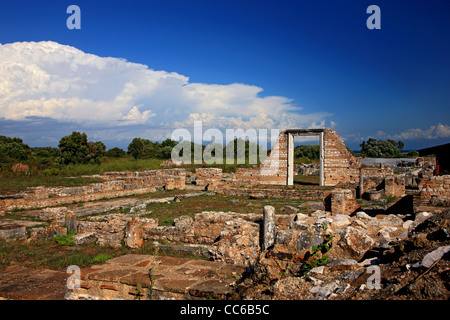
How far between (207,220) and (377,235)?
13.2 ft

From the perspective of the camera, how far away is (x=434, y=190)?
366 inches

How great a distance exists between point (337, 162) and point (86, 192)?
1640cm

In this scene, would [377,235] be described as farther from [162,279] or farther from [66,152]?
[66,152]

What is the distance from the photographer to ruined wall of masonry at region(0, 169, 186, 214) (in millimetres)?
13969

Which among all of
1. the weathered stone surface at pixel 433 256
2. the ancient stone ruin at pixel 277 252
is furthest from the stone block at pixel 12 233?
the weathered stone surface at pixel 433 256

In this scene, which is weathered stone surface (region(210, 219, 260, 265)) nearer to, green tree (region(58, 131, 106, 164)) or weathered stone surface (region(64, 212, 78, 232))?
weathered stone surface (region(64, 212, 78, 232))

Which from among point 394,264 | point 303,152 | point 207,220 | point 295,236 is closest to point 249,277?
point 295,236

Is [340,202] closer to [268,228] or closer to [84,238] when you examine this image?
[268,228]

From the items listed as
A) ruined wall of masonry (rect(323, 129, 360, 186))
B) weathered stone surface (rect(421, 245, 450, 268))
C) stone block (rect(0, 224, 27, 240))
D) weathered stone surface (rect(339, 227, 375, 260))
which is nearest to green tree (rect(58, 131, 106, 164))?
ruined wall of masonry (rect(323, 129, 360, 186))

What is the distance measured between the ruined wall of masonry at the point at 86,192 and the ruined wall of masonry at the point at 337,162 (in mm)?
10418

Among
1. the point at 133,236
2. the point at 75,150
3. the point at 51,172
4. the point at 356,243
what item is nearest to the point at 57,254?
the point at 133,236

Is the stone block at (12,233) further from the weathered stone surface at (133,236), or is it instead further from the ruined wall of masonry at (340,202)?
the ruined wall of masonry at (340,202)

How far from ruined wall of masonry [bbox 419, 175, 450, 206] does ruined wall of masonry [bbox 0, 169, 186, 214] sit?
48.4 ft
